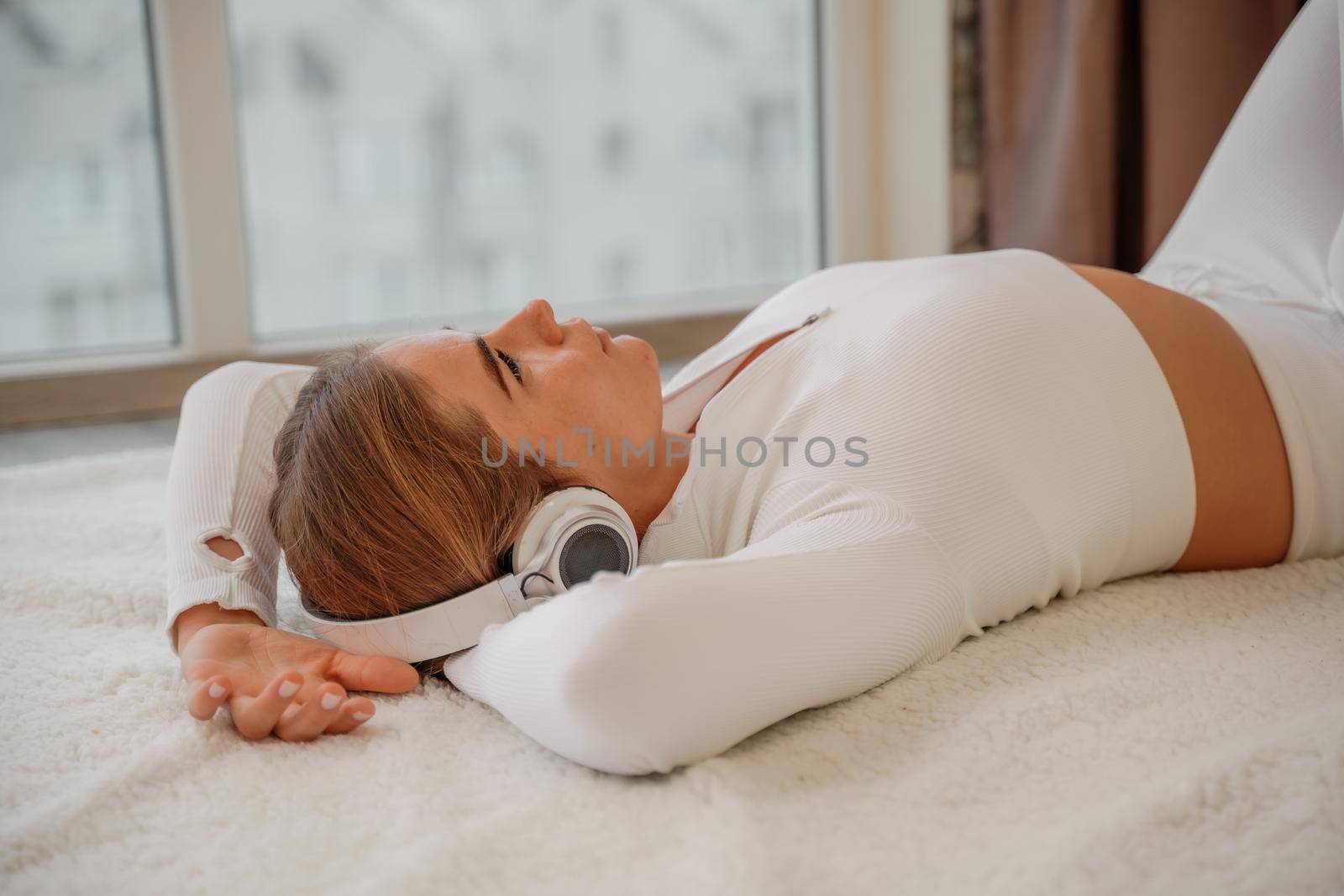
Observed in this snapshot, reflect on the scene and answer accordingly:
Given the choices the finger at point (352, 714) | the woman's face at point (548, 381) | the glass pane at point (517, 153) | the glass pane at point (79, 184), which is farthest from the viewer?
the glass pane at point (517, 153)

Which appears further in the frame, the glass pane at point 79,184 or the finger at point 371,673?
the glass pane at point 79,184

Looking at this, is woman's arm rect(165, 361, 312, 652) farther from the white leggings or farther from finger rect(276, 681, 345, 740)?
the white leggings

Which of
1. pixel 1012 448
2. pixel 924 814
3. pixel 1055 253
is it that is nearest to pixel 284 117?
pixel 1055 253

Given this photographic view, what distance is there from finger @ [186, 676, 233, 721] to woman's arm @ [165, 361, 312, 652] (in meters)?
0.15

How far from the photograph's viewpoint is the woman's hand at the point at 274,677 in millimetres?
896

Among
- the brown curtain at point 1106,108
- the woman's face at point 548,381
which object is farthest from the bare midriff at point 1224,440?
the brown curtain at point 1106,108

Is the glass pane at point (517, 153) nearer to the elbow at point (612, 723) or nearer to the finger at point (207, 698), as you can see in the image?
the finger at point (207, 698)

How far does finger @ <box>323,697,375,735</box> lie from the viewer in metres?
0.90

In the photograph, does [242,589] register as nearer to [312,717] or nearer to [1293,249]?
[312,717]

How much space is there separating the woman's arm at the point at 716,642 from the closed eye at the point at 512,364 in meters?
0.25

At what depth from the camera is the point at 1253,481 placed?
117cm

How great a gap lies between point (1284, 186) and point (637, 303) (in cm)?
169

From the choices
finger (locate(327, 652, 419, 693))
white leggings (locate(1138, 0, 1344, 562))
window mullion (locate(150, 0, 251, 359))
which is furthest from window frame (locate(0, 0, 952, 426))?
finger (locate(327, 652, 419, 693))

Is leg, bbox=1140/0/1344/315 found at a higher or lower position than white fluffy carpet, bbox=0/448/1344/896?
higher
